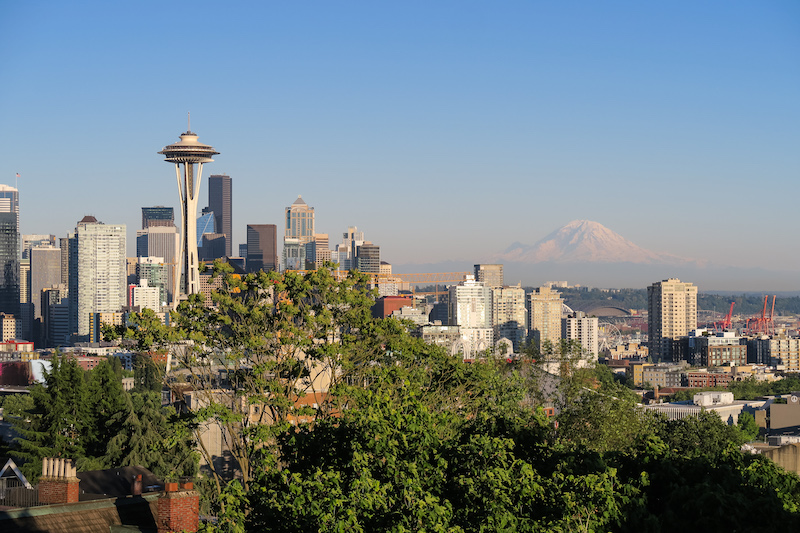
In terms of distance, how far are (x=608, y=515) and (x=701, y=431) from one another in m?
44.8

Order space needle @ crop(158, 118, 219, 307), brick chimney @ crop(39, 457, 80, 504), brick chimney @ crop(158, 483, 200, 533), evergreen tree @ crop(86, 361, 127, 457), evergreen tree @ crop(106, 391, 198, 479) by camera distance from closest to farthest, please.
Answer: brick chimney @ crop(158, 483, 200, 533) → brick chimney @ crop(39, 457, 80, 504) → evergreen tree @ crop(106, 391, 198, 479) → evergreen tree @ crop(86, 361, 127, 457) → space needle @ crop(158, 118, 219, 307)

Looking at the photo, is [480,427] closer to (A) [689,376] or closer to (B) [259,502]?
(B) [259,502]

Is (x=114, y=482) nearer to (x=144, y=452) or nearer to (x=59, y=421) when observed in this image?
(x=144, y=452)

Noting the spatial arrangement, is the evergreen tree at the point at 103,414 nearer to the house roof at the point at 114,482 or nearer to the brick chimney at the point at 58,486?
the house roof at the point at 114,482

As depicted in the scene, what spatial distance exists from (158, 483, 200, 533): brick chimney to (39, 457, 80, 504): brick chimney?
293 cm

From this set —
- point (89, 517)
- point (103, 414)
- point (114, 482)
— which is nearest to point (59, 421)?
point (103, 414)

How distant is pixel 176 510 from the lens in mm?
22609

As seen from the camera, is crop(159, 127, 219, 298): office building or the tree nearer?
the tree

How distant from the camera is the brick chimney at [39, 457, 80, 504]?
24.9m

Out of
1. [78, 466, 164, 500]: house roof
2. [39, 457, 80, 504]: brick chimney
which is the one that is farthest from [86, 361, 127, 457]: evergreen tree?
[39, 457, 80, 504]: brick chimney

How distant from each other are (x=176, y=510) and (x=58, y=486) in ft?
12.2

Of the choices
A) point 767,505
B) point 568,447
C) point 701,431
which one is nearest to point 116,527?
point 568,447

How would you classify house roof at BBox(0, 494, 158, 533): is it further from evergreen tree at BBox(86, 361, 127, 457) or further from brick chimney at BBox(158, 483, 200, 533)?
evergreen tree at BBox(86, 361, 127, 457)

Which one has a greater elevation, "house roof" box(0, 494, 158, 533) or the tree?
"house roof" box(0, 494, 158, 533)
